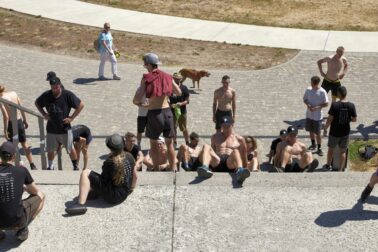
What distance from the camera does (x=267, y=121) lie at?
13516 mm

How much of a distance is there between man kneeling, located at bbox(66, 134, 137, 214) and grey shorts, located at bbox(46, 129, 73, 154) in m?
2.55

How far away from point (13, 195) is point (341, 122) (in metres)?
5.67

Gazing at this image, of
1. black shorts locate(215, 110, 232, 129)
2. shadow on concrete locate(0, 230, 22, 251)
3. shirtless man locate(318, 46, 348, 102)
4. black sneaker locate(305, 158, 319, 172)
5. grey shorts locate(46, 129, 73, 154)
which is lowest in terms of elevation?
shadow on concrete locate(0, 230, 22, 251)

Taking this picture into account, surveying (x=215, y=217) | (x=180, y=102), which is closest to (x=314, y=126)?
(x=180, y=102)

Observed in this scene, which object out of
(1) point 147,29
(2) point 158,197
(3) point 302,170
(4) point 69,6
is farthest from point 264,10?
(2) point 158,197

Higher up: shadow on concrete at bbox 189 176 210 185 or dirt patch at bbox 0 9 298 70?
dirt patch at bbox 0 9 298 70

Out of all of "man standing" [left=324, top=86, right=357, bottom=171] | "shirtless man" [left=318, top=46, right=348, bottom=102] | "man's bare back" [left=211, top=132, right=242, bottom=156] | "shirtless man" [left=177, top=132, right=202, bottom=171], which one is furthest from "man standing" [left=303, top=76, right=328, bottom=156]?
"man's bare back" [left=211, top=132, right=242, bottom=156]

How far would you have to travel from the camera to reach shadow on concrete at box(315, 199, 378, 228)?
745cm

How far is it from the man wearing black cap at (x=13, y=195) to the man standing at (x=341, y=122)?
207 inches

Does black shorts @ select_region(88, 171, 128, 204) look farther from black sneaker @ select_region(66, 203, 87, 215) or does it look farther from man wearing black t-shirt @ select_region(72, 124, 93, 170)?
man wearing black t-shirt @ select_region(72, 124, 93, 170)

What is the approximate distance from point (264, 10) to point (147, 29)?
14.9 ft

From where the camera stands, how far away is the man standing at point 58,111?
9844 millimetres

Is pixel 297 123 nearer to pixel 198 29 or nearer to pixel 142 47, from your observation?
pixel 142 47

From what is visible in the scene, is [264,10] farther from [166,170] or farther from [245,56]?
[166,170]
